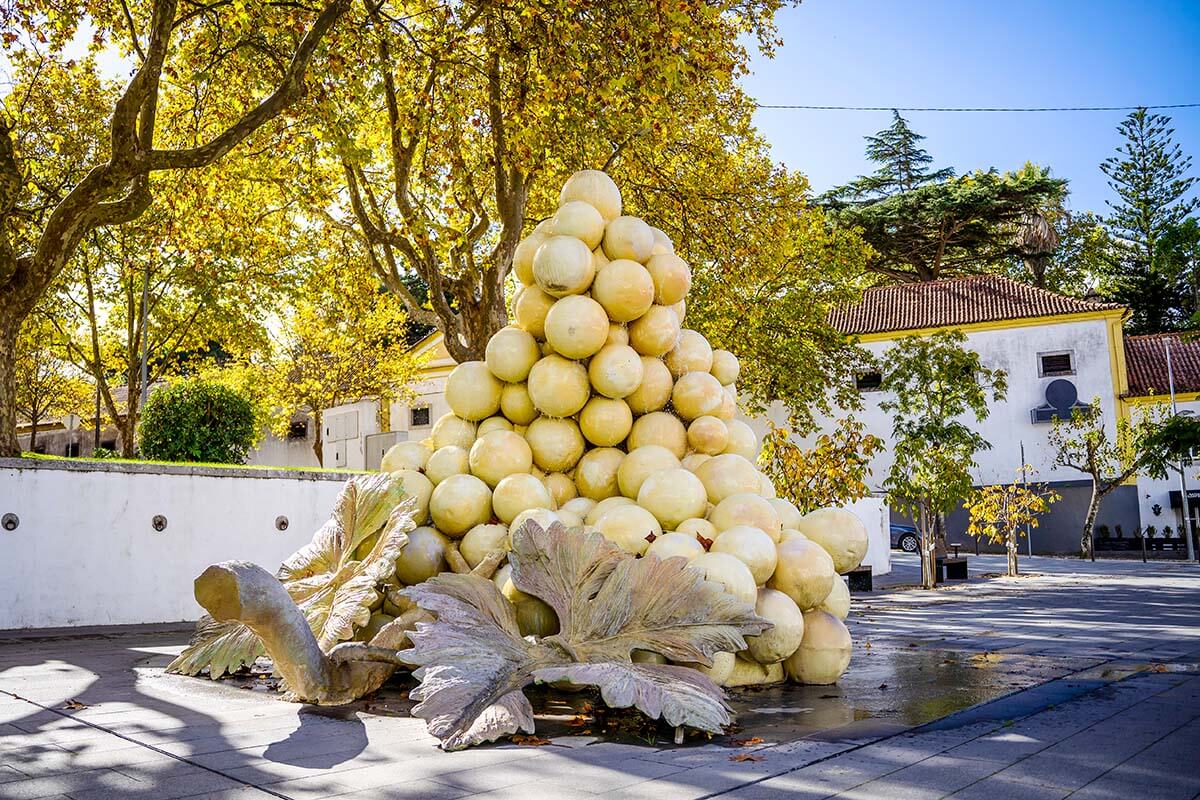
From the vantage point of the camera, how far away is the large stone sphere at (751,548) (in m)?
5.28

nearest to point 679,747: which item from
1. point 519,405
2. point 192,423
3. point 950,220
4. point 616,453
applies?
point 616,453

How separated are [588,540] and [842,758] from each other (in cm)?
184

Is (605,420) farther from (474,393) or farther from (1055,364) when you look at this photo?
(1055,364)

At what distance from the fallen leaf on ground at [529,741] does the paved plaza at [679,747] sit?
0.03m

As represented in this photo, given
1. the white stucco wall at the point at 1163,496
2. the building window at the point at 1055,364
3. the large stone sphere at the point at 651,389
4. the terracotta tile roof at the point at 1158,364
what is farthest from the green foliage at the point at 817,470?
the terracotta tile roof at the point at 1158,364

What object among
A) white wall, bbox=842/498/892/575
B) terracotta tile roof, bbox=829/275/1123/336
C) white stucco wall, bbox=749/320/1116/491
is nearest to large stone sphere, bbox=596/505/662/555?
white wall, bbox=842/498/892/575

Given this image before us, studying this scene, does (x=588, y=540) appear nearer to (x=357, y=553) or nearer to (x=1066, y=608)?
(x=357, y=553)

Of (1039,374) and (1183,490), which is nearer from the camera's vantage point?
(1183,490)

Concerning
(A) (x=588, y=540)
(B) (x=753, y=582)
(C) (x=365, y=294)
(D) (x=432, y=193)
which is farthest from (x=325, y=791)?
(C) (x=365, y=294)

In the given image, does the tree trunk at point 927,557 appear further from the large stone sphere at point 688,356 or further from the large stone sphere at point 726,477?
the large stone sphere at point 726,477

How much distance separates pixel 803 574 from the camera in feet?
18.0

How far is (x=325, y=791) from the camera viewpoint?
10.2ft

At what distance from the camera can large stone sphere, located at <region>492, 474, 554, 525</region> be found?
5.61 meters

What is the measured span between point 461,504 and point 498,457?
376mm
